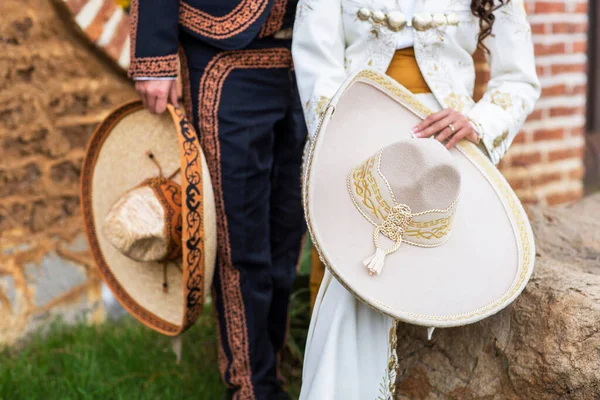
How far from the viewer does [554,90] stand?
3.54 m

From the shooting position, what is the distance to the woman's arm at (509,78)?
178 cm

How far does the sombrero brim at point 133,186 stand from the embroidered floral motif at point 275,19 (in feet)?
1.18

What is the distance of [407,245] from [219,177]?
28.7 inches

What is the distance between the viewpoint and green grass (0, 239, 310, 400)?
2.35 meters

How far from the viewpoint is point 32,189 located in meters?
2.65

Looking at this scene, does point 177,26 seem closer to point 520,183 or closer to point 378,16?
point 378,16

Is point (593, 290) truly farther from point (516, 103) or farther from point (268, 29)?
point (268, 29)

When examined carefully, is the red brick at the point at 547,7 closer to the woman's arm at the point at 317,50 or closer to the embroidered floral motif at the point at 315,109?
the woman's arm at the point at 317,50

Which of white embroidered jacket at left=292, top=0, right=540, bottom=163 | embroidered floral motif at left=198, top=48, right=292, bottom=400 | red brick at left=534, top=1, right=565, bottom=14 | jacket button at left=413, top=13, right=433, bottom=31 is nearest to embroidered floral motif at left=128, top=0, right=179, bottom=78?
embroidered floral motif at left=198, top=48, right=292, bottom=400

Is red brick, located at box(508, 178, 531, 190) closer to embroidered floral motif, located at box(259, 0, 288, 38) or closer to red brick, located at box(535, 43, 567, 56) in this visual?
Result: red brick, located at box(535, 43, 567, 56)

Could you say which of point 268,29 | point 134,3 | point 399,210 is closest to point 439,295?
point 399,210

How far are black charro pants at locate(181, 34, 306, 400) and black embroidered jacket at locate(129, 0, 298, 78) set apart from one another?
0.23 feet

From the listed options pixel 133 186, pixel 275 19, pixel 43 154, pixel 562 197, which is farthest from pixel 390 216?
pixel 562 197

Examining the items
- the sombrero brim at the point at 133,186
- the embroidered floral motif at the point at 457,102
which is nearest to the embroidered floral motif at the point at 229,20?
the sombrero brim at the point at 133,186
